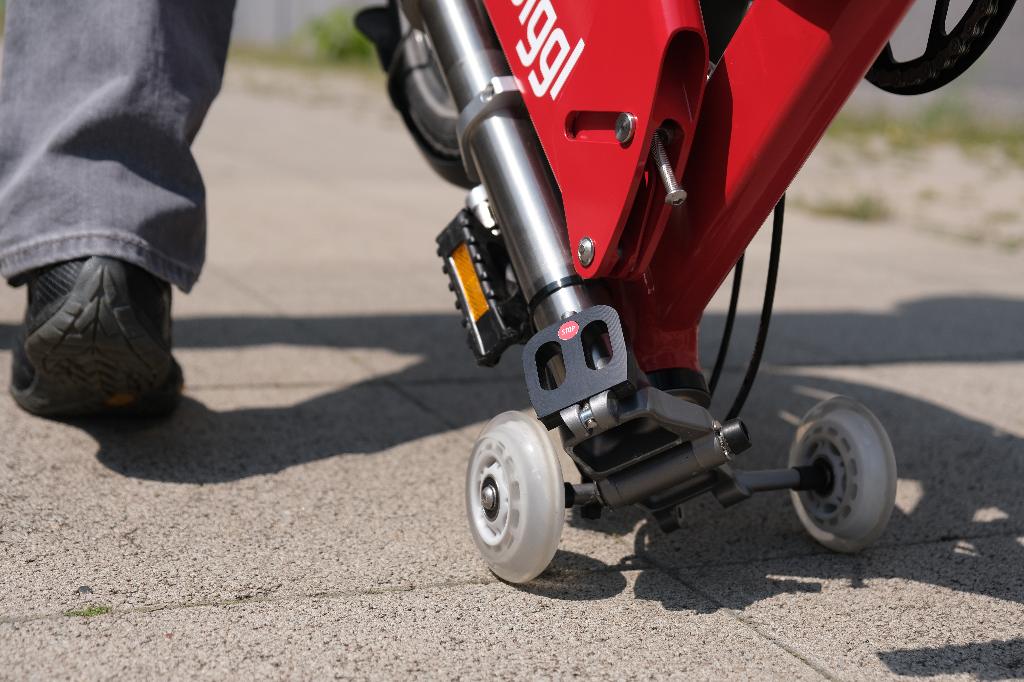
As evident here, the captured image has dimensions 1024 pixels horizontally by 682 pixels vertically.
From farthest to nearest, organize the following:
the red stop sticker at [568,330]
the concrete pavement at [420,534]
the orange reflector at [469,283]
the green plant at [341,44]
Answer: the green plant at [341,44], the orange reflector at [469,283], the red stop sticker at [568,330], the concrete pavement at [420,534]

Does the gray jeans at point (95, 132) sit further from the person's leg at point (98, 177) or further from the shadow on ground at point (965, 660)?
the shadow on ground at point (965, 660)

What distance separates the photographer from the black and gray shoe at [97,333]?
1.72 metres

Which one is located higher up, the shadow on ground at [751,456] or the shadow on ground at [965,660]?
the shadow on ground at [965,660]

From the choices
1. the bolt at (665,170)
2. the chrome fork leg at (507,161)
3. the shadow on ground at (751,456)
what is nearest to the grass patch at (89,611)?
the shadow on ground at (751,456)

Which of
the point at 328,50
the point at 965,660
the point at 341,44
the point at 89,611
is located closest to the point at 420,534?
the point at 89,611

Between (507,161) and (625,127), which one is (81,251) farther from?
(625,127)

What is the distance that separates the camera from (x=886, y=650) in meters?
1.46

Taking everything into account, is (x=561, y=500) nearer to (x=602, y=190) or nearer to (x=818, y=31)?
(x=602, y=190)

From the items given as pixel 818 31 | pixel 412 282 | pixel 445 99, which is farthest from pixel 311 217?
pixel 818 31

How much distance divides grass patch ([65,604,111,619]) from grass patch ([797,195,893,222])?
429cm

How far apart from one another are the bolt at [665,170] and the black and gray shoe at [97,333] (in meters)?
0.81

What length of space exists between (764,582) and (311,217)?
303cm

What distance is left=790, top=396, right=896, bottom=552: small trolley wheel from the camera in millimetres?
1671

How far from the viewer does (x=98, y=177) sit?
1.78 m
